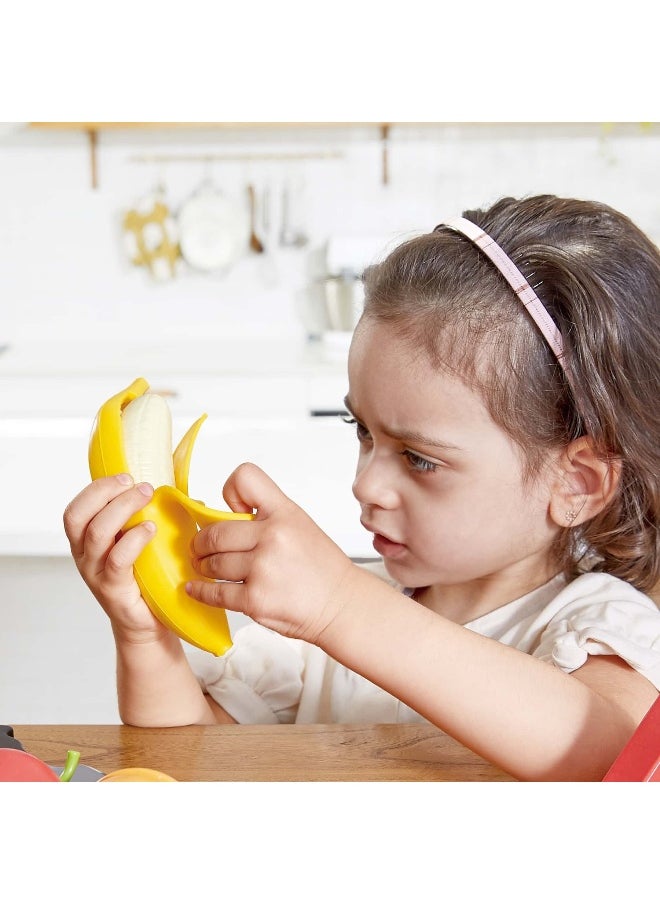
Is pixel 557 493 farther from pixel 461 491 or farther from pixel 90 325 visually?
pixel 90 325

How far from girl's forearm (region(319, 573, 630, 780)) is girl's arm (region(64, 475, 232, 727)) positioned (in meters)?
0.16

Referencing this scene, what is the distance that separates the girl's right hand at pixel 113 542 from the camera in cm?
68

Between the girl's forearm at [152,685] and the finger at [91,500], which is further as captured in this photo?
the girl's forearm at [152,685]

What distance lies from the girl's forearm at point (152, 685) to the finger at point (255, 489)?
230 mm

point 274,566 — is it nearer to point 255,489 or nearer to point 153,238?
point 255,489

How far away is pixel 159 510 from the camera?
686 millimetres

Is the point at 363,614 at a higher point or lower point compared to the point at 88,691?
higher

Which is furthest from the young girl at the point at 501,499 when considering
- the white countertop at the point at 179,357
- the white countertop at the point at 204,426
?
the white countertop at the point at 179,357

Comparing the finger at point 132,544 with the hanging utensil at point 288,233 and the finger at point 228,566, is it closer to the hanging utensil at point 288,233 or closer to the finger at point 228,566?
the finger at point 228,566

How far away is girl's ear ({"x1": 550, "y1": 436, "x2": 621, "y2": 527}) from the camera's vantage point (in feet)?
2.89

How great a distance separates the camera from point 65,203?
3.21 meters
